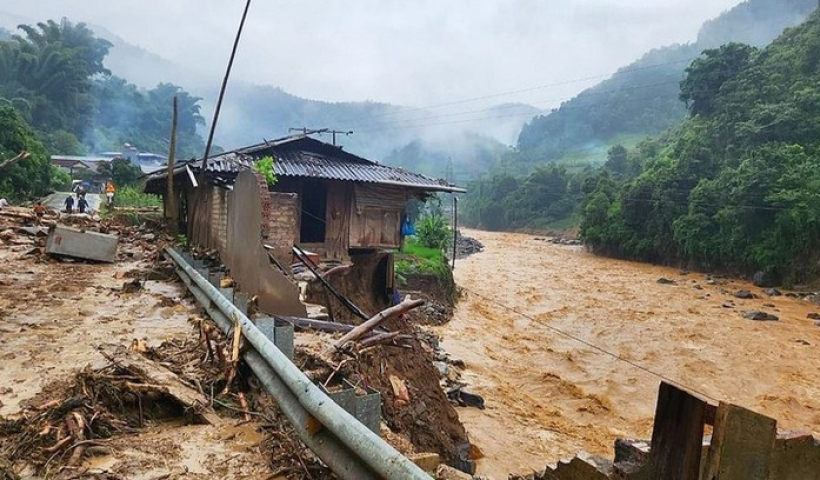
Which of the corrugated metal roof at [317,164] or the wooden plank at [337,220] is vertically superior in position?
the corrugated metal roof at [317,164]

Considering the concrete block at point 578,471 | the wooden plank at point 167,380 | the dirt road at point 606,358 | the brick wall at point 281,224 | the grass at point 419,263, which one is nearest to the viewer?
the concrete block at point 578,471

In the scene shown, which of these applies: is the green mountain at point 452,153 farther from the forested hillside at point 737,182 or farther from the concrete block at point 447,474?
the concrete block at point 447,474

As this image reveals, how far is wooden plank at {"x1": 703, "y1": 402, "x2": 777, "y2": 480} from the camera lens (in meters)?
1.83

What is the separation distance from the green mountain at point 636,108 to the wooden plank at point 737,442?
280ft

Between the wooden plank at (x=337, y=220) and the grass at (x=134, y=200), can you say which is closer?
the wooden plank at (x=337, y=220)

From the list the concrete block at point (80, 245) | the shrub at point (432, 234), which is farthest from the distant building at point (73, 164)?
the concrete block at point (80, 245)

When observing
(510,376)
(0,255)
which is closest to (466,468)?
(510,376)

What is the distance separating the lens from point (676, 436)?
6.42 feet

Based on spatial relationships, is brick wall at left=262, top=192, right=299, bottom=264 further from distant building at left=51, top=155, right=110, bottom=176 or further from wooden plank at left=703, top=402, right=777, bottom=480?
distant building at left=51, top=155, right=110, bottom=176

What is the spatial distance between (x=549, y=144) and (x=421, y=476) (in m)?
106

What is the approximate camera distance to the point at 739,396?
12.8 m

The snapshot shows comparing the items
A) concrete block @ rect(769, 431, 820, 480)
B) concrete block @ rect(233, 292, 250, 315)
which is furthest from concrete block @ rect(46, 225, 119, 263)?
Answer: concrete block @ rect(769, 431, 820, 480)

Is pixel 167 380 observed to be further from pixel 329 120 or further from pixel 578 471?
pixel 329 120

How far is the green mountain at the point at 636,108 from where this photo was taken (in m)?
88.7
